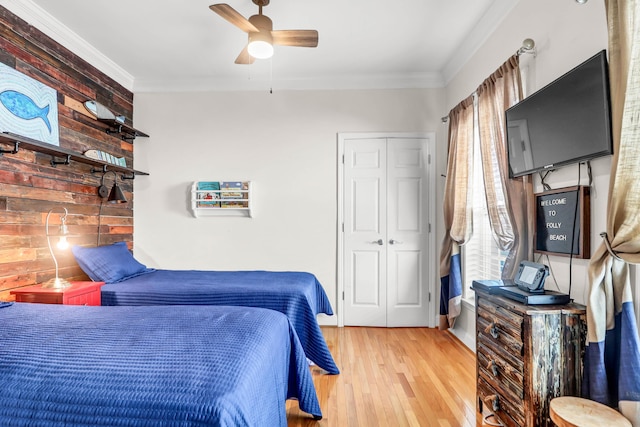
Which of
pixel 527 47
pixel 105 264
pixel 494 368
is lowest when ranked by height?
pixel 494 368

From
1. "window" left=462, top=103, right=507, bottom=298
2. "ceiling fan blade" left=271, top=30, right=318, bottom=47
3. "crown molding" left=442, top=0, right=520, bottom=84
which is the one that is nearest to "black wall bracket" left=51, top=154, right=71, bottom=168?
"ceiling fan blade" left=271, top=30, right=318, bottom=47

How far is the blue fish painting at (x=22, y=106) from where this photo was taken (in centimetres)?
239

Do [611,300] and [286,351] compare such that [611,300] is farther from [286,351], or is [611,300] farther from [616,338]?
[286,351]

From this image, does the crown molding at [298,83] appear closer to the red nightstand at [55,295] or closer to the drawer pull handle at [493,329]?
the red nightstand at [55,295]

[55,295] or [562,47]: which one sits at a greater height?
[562,47]

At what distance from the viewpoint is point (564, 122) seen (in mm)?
1864

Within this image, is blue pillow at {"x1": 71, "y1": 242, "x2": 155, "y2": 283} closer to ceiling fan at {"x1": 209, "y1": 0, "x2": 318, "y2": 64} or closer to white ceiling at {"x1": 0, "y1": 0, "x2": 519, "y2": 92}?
white ceiling at {"x1": 0, "y1": 0, "x2": 519, "y2": 92}

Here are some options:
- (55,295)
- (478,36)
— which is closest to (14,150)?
(55,295)

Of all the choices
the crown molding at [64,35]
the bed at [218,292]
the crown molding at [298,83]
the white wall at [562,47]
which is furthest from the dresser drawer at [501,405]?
the crown molding at [64,35]

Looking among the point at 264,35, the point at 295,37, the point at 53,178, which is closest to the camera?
the point at 264,35

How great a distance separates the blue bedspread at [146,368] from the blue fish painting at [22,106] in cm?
147

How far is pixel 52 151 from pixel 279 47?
213 centimetres

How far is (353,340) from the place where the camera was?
345 cm

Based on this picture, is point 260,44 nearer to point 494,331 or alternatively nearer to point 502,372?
point 494,331
